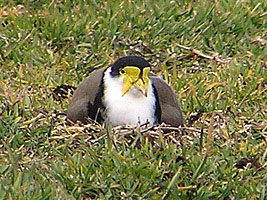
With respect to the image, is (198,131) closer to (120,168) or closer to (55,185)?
(120,168)

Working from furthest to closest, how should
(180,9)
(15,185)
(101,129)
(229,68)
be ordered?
(180,9), (229,68), (101,129), (15,185)

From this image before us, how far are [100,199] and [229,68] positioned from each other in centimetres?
194

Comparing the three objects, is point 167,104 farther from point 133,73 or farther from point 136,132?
point 136,132

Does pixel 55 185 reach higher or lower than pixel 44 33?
lower

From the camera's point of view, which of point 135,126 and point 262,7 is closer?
point 135,126

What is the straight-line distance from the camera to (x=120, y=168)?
3793 mm

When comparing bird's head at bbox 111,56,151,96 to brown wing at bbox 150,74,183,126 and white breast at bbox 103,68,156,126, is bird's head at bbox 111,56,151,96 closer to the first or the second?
white breast at bbox 103,68,156,126

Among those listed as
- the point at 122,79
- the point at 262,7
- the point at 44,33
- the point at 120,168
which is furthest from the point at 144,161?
the point at 262,7

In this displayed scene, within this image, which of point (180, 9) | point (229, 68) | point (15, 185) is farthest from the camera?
point (180, 9)

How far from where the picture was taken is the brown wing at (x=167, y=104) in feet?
14.9

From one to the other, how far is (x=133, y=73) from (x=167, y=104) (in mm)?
369

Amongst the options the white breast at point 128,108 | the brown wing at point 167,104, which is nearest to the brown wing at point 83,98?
the white breast at point 128,108

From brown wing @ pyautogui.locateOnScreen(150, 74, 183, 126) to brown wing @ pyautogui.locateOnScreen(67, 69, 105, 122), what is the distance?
343 millimetres

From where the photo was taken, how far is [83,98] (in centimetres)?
461
